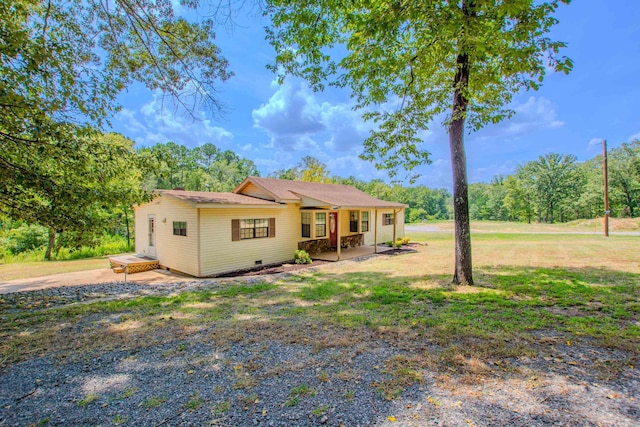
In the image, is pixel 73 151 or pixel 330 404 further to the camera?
pixel 73 151

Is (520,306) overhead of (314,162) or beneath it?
beneath

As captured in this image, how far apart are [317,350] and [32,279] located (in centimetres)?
1213

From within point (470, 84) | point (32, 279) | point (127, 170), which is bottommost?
point (32, 279)

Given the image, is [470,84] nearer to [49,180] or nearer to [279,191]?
[49,180]

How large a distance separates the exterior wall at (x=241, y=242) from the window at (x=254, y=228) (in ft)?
0.51

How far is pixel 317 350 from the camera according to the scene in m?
3.33

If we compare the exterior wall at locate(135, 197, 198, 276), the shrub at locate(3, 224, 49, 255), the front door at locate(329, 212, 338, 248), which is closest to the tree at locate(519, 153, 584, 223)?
the front door at locate(329, 212, 338, 248)

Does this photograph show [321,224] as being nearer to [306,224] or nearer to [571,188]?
[306,224]

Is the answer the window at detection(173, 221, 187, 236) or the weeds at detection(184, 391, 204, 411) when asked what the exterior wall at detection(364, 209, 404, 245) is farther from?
the weeds at detection(184, 391, 204, 411)

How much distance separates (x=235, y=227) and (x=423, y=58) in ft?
26.6

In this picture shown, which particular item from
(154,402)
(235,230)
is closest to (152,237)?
(235,230)

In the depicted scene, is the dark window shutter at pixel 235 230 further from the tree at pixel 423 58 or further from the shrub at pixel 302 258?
the tree at pixel 423 58

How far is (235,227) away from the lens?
35.3 feet

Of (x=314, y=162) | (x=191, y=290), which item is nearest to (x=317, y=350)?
(x=191, y=290)
